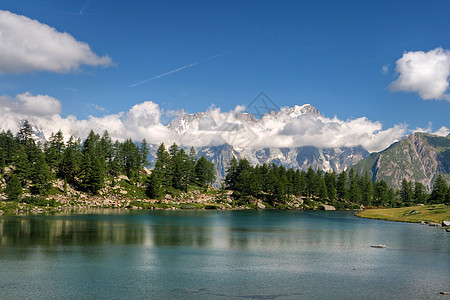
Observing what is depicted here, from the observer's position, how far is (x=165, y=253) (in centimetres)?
5125

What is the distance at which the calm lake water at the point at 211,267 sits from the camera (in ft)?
108

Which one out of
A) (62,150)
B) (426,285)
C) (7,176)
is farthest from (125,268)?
(62,150)

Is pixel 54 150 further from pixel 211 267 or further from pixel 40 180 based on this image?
pixel 211 267

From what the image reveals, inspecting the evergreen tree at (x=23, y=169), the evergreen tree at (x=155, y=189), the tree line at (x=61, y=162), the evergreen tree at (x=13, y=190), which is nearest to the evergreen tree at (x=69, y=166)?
the tree line at (x=61, y=162)

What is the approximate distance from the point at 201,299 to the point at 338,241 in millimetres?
46724

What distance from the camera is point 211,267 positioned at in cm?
4291

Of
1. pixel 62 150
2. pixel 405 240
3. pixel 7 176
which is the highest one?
pixel 62 150

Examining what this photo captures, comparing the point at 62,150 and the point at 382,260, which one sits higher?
the point at 62,150

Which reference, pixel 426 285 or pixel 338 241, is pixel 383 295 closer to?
pixel 426 285

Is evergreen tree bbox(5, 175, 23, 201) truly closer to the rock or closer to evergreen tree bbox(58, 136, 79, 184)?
evergreen tree bbox(58, 136, 79, 184)

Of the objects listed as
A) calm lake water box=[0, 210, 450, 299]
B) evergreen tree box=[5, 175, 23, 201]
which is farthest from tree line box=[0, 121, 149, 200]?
calm lake water box=[0, 210, 450, 299]

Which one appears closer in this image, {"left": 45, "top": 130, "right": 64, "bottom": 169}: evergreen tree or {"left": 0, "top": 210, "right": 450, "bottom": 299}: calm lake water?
{"left": 0, "top": 210, "right": 450, "bottom": 299}: calm lake water

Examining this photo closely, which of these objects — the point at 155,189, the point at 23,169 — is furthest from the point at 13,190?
the point at 155,189

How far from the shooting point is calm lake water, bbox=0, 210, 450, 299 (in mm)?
32812
